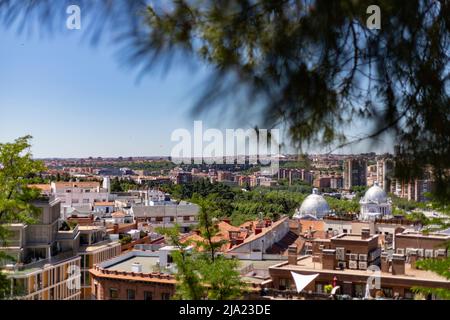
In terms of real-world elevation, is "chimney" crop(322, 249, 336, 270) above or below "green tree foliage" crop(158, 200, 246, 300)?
below

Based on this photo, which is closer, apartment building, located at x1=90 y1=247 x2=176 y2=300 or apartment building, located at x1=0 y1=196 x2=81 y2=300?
apartment building, located at x1=90 y1=247 x2=176 y2=300

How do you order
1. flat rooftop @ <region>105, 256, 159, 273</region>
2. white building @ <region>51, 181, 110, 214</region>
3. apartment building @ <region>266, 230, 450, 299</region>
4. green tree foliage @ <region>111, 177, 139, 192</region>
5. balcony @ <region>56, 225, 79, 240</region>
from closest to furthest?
1. apartment building @ <region>266, 230, 450, 299</region>
2. flat rooftop @ <region>105, 256, 159, 273</region>
3. balcony @ <region>56, 225, 79, 240</region>
4. white building @ <region>51, 181, 110, 214</region>
5. green tree foliage @ <region>111, 177, 139, 192</region>

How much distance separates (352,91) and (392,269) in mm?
7043

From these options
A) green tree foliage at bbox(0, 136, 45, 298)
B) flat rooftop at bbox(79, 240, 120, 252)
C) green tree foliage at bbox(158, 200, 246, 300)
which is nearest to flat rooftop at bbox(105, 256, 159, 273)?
flat rooftop at bbox(79, 240, 120, 252)

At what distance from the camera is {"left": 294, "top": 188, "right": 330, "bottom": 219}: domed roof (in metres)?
24.1

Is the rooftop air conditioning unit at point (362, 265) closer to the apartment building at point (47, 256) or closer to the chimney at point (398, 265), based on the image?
the chimney at point (398, 265)

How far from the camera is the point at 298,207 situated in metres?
25.7

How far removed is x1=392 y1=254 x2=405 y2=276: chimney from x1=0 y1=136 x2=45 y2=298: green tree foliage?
5.90 meters

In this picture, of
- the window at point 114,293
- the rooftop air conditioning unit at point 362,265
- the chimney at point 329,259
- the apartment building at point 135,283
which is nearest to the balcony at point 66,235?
the apartment building at point 135,283

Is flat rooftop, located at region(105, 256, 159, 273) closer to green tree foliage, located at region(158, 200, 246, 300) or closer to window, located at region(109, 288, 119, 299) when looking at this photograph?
window, located at region(109, 288, 119, 299)

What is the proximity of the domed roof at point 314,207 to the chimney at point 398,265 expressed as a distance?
50.5 ft

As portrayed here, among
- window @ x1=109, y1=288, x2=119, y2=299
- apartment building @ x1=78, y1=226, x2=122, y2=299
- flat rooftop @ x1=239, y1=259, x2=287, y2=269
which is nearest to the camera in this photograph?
window @ x1=109, y1=288, x2=119, y2=299

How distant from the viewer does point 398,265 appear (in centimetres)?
853
